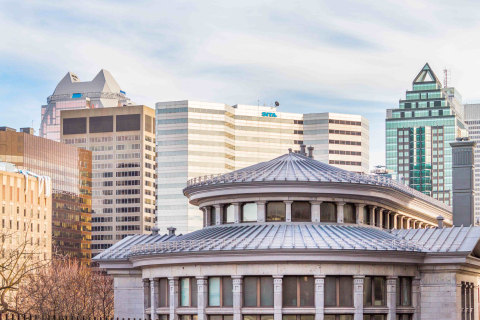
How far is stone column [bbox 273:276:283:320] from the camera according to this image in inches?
2445

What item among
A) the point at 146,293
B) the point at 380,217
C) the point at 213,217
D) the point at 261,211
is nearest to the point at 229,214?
the point at 213,217

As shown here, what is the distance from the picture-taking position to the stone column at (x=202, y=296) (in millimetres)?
64250

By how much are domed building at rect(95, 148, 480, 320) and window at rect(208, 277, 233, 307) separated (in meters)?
0.08

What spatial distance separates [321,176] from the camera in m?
70.9

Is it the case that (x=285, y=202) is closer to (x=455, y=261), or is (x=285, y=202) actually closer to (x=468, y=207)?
(x=455, y=261)

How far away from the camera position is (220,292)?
211ft

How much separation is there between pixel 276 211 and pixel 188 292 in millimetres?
9957

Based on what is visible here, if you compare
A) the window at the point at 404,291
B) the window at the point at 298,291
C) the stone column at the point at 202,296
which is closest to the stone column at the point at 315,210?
the window at the point at 298,291

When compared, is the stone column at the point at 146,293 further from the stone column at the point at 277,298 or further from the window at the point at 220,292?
the stone column at the point at 277,298

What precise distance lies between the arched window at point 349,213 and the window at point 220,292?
12548mm

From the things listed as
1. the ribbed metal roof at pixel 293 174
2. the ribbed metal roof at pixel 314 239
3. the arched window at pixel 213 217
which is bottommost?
the ribbed metal roof at pixel 314 239

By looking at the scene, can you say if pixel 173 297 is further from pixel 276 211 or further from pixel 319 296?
pixel 319 296

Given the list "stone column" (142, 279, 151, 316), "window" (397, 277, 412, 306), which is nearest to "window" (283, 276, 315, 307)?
"window" (397, 277, 412, 306)

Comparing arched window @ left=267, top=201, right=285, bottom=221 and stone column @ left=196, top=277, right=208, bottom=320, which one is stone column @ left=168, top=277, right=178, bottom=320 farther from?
arched window @ left=267, top=201, right=285, bottom=221
